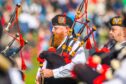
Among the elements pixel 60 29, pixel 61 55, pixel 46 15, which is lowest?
pixel 46 15

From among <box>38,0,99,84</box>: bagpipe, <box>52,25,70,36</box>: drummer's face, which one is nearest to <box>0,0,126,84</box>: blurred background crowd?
<box>52,25,70,36</box>: drummer's face

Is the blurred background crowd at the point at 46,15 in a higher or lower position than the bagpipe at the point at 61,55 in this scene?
lower

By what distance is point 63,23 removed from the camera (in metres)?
9.10

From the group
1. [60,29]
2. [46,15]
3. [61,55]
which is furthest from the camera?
[46,15]

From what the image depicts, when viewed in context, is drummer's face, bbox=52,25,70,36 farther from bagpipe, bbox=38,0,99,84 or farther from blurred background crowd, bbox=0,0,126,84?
blurred background crowd, bbox=0,0,126,84

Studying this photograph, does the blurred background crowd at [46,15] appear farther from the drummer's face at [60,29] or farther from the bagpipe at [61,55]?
the bagpipe at [61,55]

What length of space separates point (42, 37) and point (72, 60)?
13.7 metres

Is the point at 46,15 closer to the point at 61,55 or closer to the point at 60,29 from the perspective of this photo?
the point at 60,29

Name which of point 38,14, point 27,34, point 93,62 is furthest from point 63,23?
point 38,14

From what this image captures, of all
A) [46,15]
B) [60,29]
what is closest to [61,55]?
[60,29]

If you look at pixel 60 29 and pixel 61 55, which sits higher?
pixel 60 29

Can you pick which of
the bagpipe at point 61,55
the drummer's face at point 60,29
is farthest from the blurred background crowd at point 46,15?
the bagpipe at point 61,55

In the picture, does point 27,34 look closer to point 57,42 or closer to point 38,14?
point 38,14

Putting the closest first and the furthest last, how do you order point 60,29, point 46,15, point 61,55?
point 61,55 → point 60,29 → point 46,15
